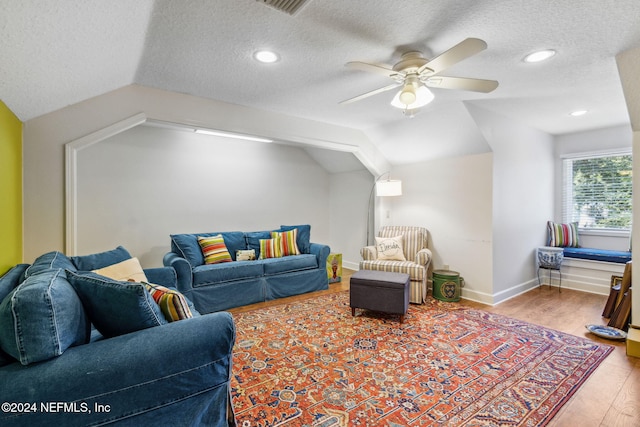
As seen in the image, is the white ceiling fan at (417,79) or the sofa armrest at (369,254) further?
the sofa armrest at (369,254)

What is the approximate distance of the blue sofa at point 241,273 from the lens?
11.2 feet

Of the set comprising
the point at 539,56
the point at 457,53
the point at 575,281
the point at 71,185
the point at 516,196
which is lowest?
the point at 575,281

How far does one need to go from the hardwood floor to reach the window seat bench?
20.7 inches

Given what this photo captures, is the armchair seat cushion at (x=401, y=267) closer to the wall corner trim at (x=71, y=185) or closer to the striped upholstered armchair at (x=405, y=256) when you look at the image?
the striped upholstered armchair at (x=405, y=256)

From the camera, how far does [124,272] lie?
2426 mm

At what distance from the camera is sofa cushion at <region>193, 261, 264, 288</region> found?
3439 millimetres

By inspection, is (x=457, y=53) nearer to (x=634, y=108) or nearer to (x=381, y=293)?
(x=634, y=108)

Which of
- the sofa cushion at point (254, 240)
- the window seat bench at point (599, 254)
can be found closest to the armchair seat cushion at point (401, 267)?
the sofa cushion at point (254, 240)

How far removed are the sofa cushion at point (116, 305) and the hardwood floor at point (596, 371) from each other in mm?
2200

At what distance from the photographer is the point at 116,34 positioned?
1.77m

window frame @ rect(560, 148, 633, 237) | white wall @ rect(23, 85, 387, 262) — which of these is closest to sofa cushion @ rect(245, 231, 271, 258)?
white wall @ rect(23, 85, 387, 262)

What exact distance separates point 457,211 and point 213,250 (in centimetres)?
342

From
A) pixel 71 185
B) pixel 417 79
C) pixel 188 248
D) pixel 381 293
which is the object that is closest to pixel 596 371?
pixel 381 293

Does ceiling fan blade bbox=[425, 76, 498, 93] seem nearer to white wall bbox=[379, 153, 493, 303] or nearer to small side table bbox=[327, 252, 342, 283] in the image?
white wall bbox=[379, 153, 493, 303]
